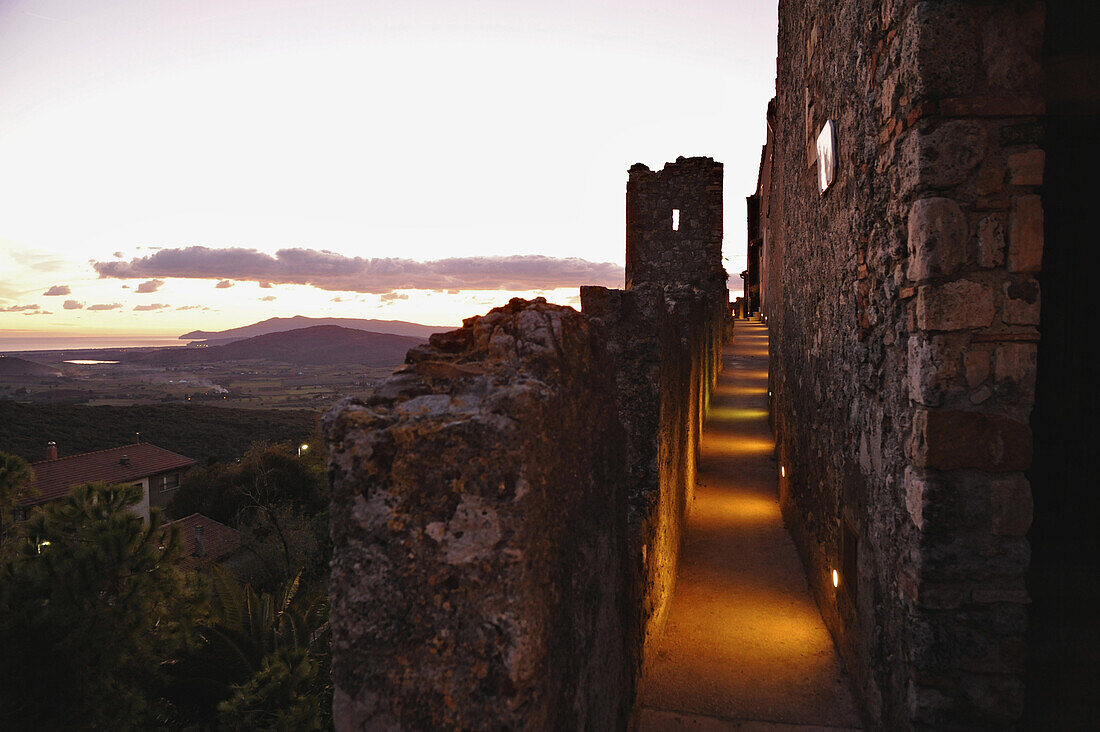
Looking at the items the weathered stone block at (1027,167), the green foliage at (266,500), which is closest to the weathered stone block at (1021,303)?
the weathered stone block at (1027,167)

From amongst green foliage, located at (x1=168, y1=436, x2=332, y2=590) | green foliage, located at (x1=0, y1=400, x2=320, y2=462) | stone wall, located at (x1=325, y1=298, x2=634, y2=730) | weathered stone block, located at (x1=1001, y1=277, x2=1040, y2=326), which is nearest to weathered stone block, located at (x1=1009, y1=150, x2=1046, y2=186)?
weathered stone block, located at (x1=1001, y1=277, x2=1040, y2=326)

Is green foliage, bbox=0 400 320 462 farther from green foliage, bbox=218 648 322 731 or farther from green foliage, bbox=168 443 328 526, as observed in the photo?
green foliage, bbox=218 648 322 731

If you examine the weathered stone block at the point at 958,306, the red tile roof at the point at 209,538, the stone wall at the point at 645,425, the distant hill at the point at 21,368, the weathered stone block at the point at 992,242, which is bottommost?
the distant hill at the point at 21,368

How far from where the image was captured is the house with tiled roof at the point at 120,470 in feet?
84.0

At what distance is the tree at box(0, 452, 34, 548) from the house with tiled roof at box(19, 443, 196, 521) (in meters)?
17.2

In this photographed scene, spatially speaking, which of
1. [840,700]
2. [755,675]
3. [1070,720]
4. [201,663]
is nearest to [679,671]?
[755,675]

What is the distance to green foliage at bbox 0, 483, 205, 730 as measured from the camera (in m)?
6.07

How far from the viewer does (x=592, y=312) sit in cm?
416

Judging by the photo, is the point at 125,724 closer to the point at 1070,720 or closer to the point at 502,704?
the point at 502,704

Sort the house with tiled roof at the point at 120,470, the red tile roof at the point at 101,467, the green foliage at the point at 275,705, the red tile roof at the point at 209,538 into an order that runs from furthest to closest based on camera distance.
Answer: the house with tiled roof at the point at 120,470 → the red tile roof at the point at 101,467 → the red tile roof at the point at 209,538 → the green foliage at the point at 275,705

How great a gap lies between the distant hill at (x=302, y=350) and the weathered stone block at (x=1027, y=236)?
149394 mm

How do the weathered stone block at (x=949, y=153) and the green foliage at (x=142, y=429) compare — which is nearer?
the weathered stone block at (x=949, y=153)

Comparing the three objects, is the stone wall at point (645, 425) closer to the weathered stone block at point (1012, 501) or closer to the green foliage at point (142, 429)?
the weathered stone block at point (1012, 501)

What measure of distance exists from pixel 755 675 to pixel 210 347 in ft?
647
